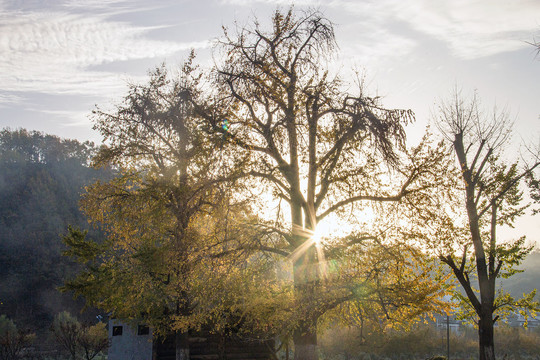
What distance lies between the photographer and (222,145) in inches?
500

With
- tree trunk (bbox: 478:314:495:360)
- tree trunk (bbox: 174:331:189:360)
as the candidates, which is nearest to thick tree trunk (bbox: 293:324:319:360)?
tree trunk (bbox: 174:331:189:360)

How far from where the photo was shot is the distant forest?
242 feet

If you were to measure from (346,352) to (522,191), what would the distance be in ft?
66.9

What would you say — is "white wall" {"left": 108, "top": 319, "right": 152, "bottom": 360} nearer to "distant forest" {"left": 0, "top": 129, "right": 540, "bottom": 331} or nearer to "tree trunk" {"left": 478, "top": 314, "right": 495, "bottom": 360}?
"tree trunk" {"left": 478, "top": 314, "right": 495, "bottom": 360}

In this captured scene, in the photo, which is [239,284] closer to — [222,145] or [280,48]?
[222,145]

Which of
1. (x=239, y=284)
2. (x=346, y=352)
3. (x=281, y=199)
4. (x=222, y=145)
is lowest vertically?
(x=346, y=352)

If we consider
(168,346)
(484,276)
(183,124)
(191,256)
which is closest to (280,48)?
(183,124)

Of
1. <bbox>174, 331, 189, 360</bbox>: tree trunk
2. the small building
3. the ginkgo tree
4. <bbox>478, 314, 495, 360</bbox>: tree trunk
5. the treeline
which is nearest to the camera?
the ginkgo tree

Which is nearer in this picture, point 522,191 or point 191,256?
point 191,256

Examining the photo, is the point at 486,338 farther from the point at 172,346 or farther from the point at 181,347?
the point at 172,346

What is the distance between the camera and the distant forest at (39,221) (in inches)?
2908

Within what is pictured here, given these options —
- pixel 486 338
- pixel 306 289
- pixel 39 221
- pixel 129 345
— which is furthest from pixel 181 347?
pixel 39 221

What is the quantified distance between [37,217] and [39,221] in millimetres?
1282

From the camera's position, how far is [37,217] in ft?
286
